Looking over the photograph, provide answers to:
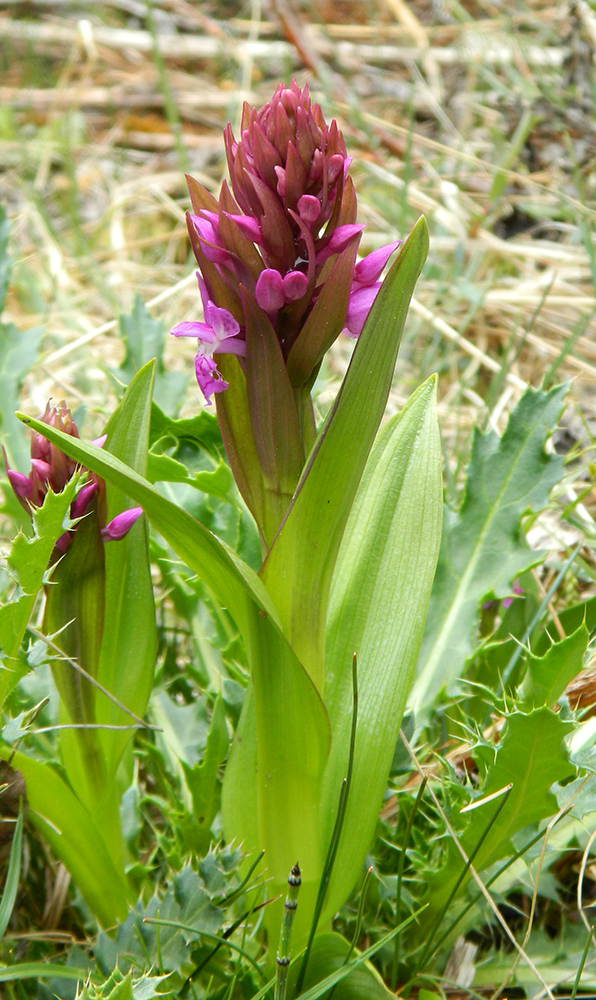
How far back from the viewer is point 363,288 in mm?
949

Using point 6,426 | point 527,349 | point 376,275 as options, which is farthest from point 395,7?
point 376,275

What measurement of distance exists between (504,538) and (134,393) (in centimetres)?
75

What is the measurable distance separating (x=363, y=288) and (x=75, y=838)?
2.72 ft

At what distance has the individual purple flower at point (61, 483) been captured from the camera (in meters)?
1.01

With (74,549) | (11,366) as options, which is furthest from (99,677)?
(11,366)

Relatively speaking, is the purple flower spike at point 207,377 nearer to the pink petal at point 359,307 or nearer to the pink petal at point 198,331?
the pink petal at point 198,331

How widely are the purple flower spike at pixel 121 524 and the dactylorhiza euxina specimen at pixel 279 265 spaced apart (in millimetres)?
186

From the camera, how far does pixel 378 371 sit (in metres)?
0.90

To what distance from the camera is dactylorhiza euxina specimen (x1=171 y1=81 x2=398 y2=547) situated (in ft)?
2.83

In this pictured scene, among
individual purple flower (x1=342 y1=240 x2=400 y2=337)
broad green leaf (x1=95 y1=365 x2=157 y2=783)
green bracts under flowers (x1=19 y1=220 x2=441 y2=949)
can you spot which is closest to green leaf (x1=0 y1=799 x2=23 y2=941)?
broad green leaf (x1=95 y1=365 x2=157 y2=783)

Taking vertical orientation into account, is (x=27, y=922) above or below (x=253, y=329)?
below

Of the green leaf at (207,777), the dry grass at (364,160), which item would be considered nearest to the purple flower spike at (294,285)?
the green leaf at (207,777)

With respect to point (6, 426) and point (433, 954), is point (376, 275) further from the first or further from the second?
point (6, 426)

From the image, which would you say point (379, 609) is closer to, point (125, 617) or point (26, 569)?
point (125, 617)
